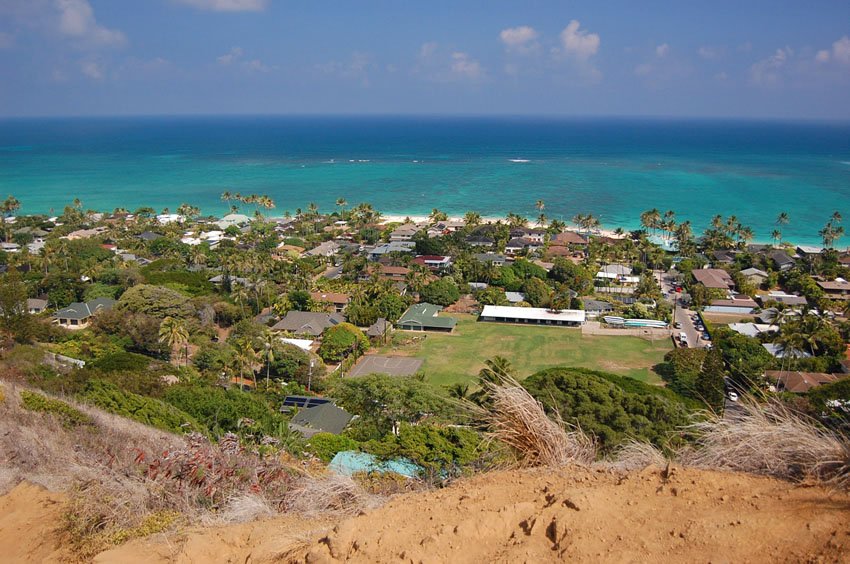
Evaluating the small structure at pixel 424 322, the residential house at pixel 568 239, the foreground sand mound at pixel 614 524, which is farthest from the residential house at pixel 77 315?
the residential house at pixel 568 239

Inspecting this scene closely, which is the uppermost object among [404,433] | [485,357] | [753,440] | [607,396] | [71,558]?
[753,440]

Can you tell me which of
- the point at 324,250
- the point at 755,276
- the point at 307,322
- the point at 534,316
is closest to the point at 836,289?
the point at 755,276

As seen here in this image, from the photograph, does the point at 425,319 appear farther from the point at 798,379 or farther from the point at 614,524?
the point at 614,524

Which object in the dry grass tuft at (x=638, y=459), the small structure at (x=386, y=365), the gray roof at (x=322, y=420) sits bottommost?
the small structure at (x=386, y=365)

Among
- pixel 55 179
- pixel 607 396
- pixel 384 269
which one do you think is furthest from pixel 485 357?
pixel 55 179

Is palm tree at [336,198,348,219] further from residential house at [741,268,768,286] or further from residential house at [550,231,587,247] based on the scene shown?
residential house at [741,268,768,286]

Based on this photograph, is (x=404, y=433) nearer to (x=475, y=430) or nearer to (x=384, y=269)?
(x=475, y=430)

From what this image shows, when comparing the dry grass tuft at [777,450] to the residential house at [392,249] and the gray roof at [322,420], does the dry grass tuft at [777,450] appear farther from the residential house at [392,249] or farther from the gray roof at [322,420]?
the residential house at [392,249]
